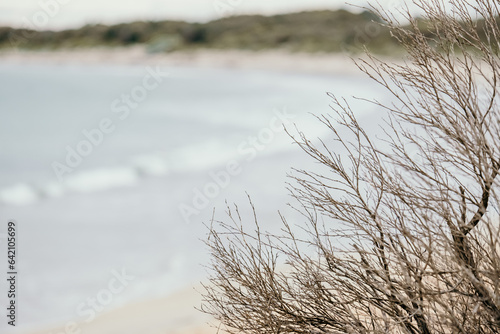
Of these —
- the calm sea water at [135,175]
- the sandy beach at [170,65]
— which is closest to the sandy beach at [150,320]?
the sandy beach at [170,65]

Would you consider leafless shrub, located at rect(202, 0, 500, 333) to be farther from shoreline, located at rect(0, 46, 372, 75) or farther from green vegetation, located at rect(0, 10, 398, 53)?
green vegetation, located at rect(0, 10, 398, 53)

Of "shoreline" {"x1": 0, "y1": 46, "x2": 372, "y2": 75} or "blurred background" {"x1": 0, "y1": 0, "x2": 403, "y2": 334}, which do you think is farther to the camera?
"shoreline" {"x1": 0, "y1": 46, "x2": 372, "y2": 75}

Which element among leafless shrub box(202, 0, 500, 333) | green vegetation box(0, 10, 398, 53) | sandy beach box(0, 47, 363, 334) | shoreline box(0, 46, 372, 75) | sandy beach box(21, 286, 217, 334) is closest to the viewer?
leafless shrub box(202, 0, 500, 333)

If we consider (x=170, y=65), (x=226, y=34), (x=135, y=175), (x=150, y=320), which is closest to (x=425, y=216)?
(x=150, y=320)

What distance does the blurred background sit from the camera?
11338 mm

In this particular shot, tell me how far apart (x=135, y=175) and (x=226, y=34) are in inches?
2022

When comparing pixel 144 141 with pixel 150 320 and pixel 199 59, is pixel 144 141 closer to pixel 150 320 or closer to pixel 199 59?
pixel 150 320

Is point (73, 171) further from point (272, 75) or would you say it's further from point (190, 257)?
point (272, 75)

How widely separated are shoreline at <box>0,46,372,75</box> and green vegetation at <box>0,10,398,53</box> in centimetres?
90

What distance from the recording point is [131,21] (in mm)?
81500

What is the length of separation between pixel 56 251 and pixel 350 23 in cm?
6024

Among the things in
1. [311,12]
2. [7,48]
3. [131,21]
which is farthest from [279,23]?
[7,48]

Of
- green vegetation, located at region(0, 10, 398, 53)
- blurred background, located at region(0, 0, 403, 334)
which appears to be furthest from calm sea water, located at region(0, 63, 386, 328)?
green vegetation, located at region(0, 10, 398, 53)

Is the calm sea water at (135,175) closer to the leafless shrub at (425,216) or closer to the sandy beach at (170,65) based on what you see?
the sandy beach at (170,65)
